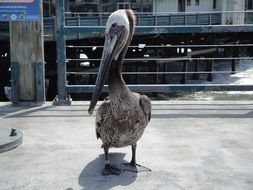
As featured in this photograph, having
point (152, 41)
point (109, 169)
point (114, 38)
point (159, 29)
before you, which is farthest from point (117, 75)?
point (152, 41)

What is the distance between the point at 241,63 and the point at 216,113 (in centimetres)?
2469

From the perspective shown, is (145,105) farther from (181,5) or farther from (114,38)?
(181,5)

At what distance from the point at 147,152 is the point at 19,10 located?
2.80 metres

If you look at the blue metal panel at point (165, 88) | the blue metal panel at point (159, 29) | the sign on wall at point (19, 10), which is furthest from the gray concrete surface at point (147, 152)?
the sign on wall at point (19, 10)

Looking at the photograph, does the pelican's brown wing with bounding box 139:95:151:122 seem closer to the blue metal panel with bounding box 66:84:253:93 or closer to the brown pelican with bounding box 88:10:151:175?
the brown pelican with bounding box 88:10:151:175

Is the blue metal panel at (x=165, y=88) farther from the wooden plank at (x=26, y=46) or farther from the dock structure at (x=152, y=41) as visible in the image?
the dock structure at (x=152, y=41)

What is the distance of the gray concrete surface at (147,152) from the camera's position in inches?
145

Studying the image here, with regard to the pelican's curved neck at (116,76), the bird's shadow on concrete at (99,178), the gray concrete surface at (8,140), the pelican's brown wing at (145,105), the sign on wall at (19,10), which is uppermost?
the sign on wall at (19,10)

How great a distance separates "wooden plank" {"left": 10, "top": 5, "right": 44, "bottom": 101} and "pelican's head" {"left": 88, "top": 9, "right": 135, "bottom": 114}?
2852 millimetres

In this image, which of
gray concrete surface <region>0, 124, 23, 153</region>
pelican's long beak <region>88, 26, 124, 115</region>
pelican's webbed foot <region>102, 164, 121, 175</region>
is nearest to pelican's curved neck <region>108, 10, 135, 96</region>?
pelican's long beak <region>88, 26, 124, 115</region>

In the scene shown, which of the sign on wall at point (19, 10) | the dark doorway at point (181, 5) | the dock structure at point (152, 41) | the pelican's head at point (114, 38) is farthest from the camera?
the dark doorway at point (181, 5)

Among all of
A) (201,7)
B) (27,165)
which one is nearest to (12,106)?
(27,165)

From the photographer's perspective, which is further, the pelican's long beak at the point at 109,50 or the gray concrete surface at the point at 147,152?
A: the gray concrete surface at the point at 147,152

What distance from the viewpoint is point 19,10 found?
6031 millimetres
